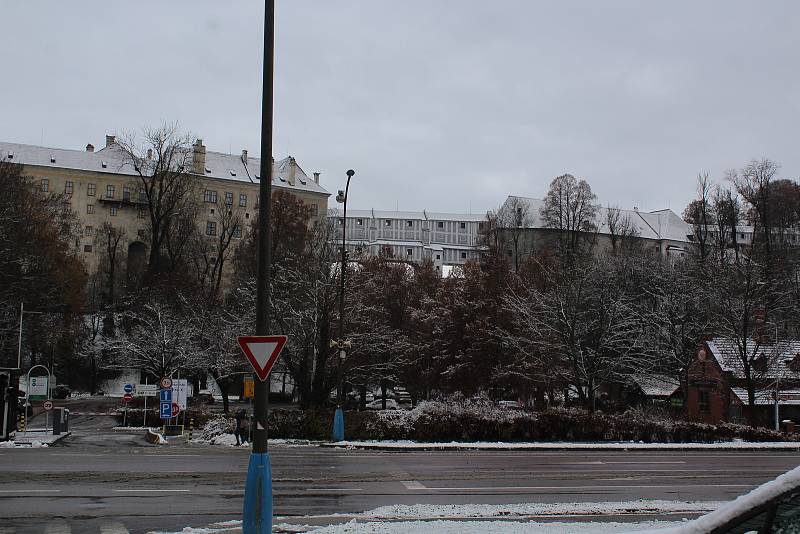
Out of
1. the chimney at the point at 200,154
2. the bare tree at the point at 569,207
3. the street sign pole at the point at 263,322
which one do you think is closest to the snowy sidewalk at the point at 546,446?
the street sign pole at the point at 263,322

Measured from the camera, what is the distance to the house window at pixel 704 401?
47719mm

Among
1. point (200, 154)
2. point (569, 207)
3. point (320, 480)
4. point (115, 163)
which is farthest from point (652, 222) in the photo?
point (320, 480)

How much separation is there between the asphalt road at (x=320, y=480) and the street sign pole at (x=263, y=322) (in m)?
3.05

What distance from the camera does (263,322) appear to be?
1014cm

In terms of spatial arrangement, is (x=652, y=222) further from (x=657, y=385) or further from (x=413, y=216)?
(x=657, y=385)

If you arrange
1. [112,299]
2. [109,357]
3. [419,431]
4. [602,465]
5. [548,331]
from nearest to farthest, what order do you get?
[602,465] < [419,431] < [548,331] < [109,357] < [112,299]

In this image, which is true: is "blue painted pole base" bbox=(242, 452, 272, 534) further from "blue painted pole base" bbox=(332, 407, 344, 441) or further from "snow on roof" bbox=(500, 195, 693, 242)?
"snow on roof" bbox=(500, 195, 693, 242)

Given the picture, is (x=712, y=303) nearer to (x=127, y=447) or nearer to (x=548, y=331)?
(x=548, y=331)

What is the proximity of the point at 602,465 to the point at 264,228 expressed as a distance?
50.5 ft

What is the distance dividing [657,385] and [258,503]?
184ft

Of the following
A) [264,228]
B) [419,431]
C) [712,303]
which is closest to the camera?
[264,228]

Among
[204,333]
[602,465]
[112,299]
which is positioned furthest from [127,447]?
[112,299]

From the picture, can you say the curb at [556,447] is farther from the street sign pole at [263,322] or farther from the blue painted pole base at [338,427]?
the street sign pole at [263,322]

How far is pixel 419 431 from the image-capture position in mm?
30312
